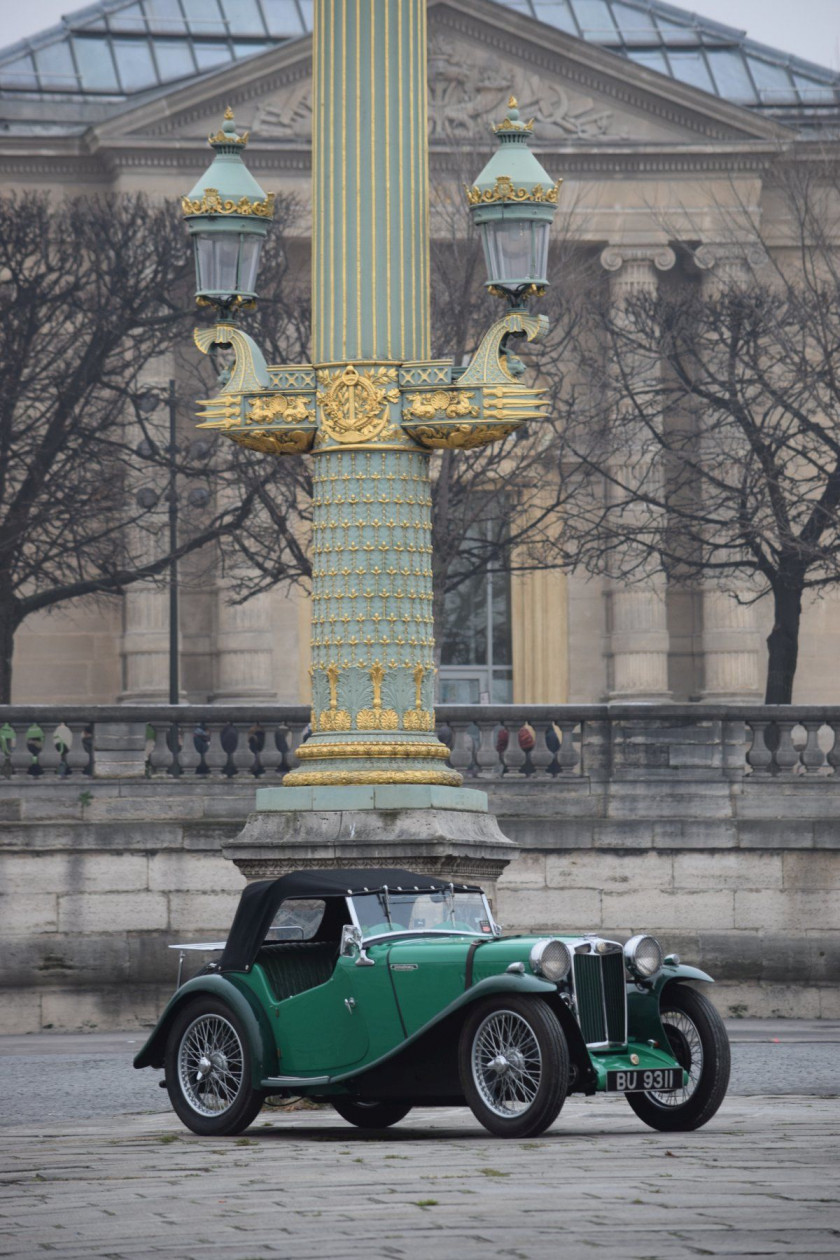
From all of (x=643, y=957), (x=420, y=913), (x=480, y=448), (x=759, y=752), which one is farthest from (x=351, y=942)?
(x=480, y=448)

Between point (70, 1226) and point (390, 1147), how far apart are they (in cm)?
370

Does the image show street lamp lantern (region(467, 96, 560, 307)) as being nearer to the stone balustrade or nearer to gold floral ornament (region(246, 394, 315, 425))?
gold floral ornament (region(246, 394, 315, 425))

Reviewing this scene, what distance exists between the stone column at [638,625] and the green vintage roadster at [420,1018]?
126ft

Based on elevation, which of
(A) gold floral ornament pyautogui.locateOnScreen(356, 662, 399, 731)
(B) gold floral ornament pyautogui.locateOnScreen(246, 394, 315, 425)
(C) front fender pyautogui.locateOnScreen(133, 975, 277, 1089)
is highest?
(B) gold floral ornament pyautogui.locateOnScreen(246, 394, 315, 425)

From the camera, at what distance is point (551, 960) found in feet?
48.2

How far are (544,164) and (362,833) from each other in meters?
36.8

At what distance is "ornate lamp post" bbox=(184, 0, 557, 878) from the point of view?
17688 millimetres

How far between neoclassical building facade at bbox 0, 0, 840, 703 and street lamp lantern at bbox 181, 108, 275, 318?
3189cm

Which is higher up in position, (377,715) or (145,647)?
(145,647)

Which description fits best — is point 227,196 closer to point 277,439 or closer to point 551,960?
point 277,439

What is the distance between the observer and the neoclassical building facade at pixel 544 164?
5306 centimetres

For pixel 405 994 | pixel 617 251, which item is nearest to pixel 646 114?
pixel 617 251

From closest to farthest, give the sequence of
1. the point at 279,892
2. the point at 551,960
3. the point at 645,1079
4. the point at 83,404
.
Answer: the point at 551,960 < the point at 645,1079 < the point at 279,892 < the point at 83,404

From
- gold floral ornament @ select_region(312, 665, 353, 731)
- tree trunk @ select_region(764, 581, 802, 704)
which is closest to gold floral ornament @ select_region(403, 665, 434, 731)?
gold floral ornament @ select_region(312, 665, 353, 731)
